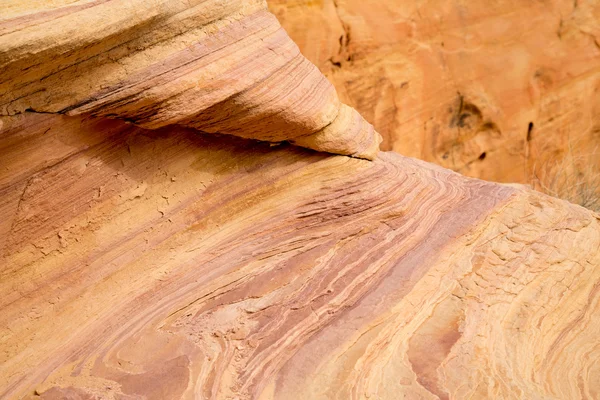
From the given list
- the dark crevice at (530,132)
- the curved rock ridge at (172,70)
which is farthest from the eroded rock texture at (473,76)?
the curved rock ridge at (172,70)

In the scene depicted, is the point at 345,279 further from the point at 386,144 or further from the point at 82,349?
the point at 386,144

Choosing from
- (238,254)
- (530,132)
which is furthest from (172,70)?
(530,132)

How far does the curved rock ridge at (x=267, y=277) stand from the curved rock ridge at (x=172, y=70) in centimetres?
12

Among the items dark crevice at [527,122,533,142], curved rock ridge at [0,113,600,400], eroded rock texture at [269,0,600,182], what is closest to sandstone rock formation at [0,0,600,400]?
curved rock ridge at [0,113,600,400]

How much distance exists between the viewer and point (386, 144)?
5871 millimetres

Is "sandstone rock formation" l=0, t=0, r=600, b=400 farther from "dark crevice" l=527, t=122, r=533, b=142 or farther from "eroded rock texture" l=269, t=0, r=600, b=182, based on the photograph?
"dark crevice" l=527, t=122, r=533, b=142

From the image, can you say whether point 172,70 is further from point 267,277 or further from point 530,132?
point 530,132

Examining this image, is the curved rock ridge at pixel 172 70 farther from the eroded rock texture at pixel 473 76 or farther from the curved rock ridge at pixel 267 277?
the eroded rock texture at pixel 473 76

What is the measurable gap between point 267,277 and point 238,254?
17 centimetres

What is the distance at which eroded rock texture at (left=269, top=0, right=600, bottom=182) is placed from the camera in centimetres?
555

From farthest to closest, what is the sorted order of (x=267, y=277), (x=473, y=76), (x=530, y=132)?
(x=530, y=132) < (x=473, y=76) < (x=267, y=277)

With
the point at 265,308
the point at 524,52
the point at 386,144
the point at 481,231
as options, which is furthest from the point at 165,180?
the point at 524,52

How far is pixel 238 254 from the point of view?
2.80 meters

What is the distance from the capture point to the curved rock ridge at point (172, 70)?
214 centimetres
